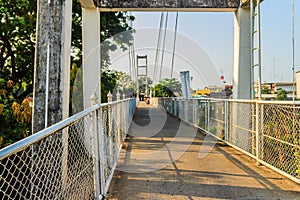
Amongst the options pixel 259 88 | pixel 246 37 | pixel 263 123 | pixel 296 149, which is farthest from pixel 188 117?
pixel 296 149

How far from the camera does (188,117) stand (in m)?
8.98

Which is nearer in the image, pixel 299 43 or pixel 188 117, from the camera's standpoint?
pixel 299 43

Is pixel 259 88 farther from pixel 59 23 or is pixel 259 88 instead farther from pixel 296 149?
pixel 59 23

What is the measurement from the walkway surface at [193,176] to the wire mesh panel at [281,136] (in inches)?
6.1

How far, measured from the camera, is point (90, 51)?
18.8ft

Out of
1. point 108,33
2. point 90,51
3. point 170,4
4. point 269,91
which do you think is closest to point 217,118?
point 170,4

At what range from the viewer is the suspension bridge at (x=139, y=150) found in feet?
A: 7.57

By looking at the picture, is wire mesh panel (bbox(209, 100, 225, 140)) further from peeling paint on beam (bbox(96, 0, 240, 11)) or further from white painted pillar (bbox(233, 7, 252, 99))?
peeling paint on beam (bbox(96, 0, 240, 11))

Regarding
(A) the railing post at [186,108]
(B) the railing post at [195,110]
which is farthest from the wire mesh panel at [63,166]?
(A) the railing post at [186,108]

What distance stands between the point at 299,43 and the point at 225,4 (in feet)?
7.06

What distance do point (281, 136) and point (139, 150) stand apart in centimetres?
237

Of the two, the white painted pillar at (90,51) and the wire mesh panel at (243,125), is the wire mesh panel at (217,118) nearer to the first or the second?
the wire mesh panel at (243,125)

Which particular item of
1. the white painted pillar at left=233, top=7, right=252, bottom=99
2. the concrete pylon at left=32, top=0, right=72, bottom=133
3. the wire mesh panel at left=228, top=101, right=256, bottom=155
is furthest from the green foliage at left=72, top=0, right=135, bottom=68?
the concrete pylon at left=32, top=0, right=72, bottom=133

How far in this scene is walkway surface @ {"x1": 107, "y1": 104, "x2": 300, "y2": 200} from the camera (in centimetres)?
287
